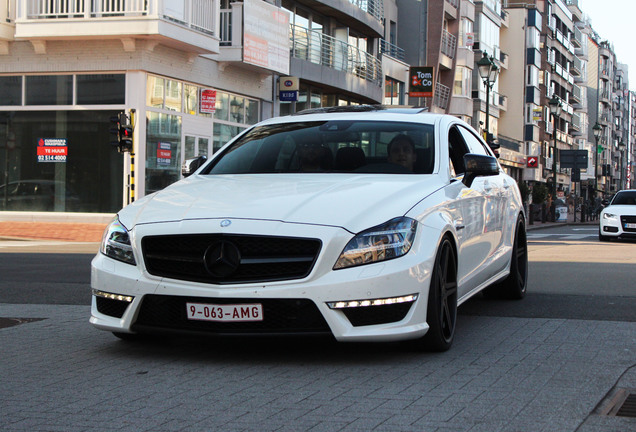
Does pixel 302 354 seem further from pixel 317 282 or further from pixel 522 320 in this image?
pixel 522 320

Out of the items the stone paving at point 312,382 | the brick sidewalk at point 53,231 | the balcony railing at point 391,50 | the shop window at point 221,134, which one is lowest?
the brick sidewalk at point 53,231

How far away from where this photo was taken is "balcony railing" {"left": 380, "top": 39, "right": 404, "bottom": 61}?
44156mm

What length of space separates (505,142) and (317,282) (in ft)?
204

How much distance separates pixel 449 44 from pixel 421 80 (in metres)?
13.6

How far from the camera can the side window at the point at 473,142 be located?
7925mm

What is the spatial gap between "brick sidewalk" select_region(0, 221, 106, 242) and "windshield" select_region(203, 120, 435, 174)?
15.5 metres

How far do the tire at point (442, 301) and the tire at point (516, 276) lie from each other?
266 cm

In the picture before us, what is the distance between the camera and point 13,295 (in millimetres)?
9516

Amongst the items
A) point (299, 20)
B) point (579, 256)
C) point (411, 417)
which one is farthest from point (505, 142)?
point (411, 417)

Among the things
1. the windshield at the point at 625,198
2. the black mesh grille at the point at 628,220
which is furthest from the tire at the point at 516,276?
the windshield at the point at 625,198

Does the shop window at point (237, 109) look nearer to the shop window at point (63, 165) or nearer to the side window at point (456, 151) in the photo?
the shop window at point (63, 165)

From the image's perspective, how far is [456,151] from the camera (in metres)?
7.39

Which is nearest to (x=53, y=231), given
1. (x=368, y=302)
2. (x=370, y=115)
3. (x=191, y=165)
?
(x=191, y=165)

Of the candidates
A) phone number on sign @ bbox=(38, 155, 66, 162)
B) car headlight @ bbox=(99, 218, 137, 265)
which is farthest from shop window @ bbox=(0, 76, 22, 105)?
car headlight @ bbox=(99, 218, 137, 265)
